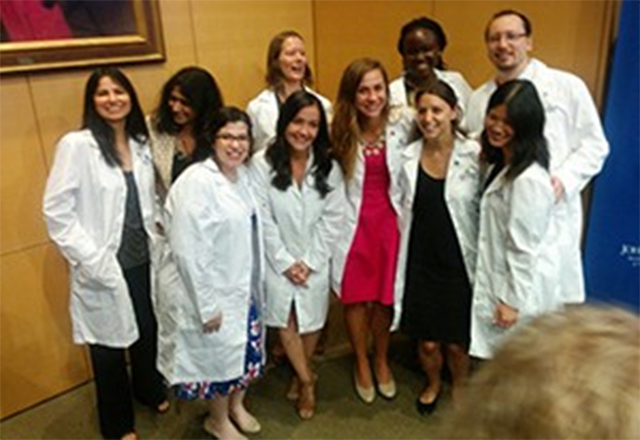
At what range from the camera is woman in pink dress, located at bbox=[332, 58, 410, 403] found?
223 cm

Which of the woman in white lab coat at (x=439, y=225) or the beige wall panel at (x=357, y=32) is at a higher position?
the beige wall panel at (x=357, y=32)

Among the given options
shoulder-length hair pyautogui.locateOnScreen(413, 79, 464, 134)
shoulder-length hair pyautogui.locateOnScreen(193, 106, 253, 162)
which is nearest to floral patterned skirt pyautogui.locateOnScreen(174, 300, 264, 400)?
shoulder-length hair pyautogui.locateOnScreen(193, 106, 253, 162)

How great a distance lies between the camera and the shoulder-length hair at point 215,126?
2021 mm

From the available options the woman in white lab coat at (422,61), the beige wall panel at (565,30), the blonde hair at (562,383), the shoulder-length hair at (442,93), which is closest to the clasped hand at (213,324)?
the shoulder-length hair at (442,93)

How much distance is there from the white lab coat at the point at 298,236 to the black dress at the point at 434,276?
318 mm

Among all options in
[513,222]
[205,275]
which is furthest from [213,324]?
[513,222]

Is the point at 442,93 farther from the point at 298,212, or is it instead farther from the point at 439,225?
the point at 298,212

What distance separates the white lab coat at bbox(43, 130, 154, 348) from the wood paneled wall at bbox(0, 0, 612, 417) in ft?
1.12

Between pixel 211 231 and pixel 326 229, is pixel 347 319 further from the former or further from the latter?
pixel 211 231

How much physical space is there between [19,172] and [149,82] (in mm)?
672

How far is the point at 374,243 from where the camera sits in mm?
2385

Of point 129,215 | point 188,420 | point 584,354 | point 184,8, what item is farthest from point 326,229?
point 584,354

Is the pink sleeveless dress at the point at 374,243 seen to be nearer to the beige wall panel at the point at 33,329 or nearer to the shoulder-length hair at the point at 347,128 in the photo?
the shoulder-length hair at the point at 347,128

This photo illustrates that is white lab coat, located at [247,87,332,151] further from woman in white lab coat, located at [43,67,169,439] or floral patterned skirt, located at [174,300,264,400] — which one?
floral patterned skirt, located at [174,300,264,400]
